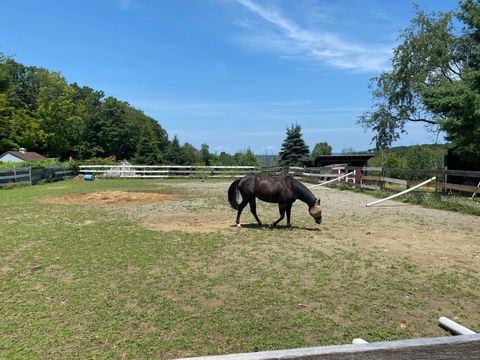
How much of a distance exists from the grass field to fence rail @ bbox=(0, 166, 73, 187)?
13.6m

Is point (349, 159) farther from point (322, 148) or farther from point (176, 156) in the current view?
point (322, 148)

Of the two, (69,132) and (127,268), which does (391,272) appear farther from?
(69,132)

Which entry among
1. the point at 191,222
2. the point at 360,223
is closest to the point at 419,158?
the point at 360,223

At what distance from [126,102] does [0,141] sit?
5074cm

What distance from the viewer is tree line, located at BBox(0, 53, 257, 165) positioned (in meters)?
51.8

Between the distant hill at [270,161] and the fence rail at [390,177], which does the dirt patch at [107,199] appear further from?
the distant hill at [270,161]

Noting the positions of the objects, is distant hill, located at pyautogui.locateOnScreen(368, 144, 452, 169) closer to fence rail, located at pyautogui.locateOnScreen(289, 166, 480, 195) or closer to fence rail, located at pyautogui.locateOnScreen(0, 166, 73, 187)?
fence rail, located at pyautogui.locateOnScreen(289, 166, 480, 195)

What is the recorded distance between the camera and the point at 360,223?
9281mm

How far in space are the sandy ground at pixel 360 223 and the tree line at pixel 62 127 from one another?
35.5 m

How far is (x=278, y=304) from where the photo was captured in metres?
4.15

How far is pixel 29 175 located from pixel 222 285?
21.1 metres

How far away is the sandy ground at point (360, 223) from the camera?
22.3 ft

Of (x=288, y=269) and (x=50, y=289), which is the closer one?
(x=50, y=289)

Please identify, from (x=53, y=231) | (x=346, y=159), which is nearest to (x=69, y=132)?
(x=346, y=159)
